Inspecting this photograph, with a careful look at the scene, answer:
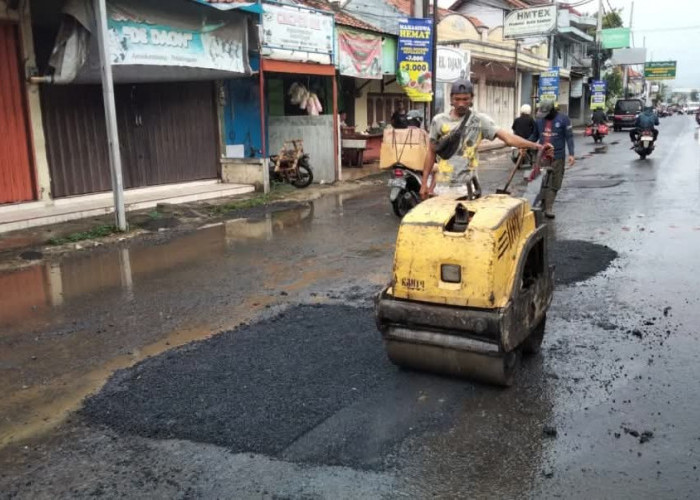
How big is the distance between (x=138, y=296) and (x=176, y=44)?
6.79 meters

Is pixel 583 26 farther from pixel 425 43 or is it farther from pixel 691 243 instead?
pixel 691 243

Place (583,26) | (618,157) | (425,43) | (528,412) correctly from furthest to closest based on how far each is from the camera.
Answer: (583,26), (618,157), (425,43), (528,412)

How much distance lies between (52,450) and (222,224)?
25.3 ft

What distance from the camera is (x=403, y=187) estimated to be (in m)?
10.7

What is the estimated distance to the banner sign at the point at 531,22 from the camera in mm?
28219

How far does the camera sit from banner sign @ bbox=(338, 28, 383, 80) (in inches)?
658

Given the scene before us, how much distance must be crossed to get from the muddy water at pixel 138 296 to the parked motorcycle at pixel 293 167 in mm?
4389

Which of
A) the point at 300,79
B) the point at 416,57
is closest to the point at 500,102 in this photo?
the point at 416,57

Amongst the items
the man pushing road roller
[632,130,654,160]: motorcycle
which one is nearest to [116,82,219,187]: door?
the man pushing road roller

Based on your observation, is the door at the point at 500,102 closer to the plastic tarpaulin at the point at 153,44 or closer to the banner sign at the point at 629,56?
the plastic tarpaulin at the point at 153,44

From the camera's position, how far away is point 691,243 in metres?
8.62

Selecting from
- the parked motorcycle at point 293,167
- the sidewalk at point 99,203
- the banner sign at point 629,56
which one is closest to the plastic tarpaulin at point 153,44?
the sidewalk at point 99,203

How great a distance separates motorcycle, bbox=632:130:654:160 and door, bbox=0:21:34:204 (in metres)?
17.5

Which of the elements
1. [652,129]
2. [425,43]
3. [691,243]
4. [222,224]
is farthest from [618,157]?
[222,224]
